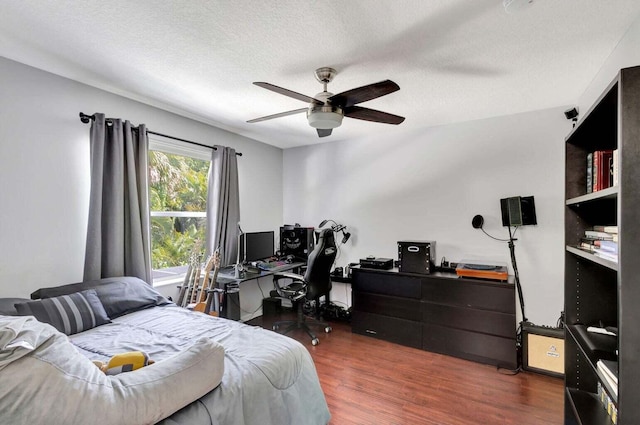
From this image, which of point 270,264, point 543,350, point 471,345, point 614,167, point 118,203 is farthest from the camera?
point 270,264

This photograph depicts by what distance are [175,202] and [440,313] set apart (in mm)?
3057

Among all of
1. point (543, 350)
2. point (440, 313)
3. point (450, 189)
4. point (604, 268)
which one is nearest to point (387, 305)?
point (440, 313)

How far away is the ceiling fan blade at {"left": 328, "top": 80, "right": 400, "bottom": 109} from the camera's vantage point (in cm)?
171

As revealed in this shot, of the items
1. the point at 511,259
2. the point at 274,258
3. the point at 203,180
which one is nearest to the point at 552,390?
the point at 511,259

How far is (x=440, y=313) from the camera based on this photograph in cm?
296

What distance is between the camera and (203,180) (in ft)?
11.4

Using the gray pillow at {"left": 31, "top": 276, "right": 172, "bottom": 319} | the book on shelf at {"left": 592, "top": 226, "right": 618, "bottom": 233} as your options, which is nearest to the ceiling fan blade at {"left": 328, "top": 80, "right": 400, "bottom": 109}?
the book on shelf at {"left": 592, "top": 226, "right": 618, "bottom": 233}

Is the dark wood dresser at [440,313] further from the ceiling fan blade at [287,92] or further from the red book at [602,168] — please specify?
the ceiling fan blade at [287,92]

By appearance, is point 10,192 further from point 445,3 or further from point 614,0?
point 614,0

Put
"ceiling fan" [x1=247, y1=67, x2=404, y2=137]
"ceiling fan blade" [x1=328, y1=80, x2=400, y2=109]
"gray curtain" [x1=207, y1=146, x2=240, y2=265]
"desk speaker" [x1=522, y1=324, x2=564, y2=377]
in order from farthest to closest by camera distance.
→ "gray curtain" [x1=207, y1=146, x2=240, y2=265], "desk speaker" [x1=522, y1=324, x2=564, y2=377], "ceiling fan" [x1=247, y1=67, x2=404, y2=137], "ceiling fan blade" [x1=328, y1=80, x2=400, y2=109]

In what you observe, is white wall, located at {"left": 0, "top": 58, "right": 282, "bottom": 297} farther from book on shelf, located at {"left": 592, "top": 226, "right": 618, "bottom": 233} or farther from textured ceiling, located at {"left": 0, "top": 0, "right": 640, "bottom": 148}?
book on shelf, located at {"left": 592, "top": 226, "right": 618, "bottom": 233}

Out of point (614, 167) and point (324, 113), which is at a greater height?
point (324, 113)

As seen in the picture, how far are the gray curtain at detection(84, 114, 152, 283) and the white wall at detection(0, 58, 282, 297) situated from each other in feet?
0.44

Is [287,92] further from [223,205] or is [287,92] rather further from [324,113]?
[223,205]
